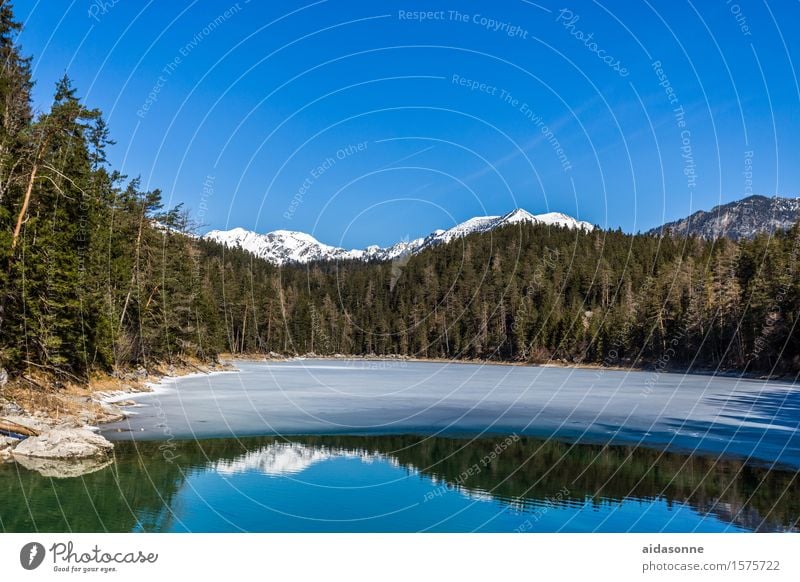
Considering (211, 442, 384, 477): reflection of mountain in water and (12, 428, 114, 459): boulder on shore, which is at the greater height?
(12, 428, 114, 459): boulder on shore

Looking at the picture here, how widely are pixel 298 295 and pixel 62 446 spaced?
153718 mm

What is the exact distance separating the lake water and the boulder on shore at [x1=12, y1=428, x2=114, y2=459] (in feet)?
2.51

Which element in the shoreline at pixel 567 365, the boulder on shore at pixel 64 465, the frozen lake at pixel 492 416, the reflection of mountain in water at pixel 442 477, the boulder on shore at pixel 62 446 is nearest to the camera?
the reflection of mountain in water at pixel 442 477

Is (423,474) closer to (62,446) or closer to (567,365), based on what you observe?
(62,446)

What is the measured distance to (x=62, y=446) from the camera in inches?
694

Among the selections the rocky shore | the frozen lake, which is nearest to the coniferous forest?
the rocky shore

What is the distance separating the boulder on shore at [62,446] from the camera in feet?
56.5

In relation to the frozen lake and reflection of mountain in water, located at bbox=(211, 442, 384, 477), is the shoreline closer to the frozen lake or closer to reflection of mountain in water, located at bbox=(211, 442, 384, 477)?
the frozen lake

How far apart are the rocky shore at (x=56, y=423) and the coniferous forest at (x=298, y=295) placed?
140 centimetres

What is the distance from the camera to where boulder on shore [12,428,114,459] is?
17234 mm

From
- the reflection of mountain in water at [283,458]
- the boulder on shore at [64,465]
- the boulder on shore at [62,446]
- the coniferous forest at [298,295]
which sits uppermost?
the coniferous forest at [298,295]

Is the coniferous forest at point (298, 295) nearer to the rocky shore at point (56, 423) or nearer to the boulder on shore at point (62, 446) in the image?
the rocky shore at point (56, 423)

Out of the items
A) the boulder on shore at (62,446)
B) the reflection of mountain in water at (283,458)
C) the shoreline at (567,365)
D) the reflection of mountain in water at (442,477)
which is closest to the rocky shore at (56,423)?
the boulder on shore at (62,446)

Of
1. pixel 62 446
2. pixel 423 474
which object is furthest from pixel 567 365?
pixel 62 446
